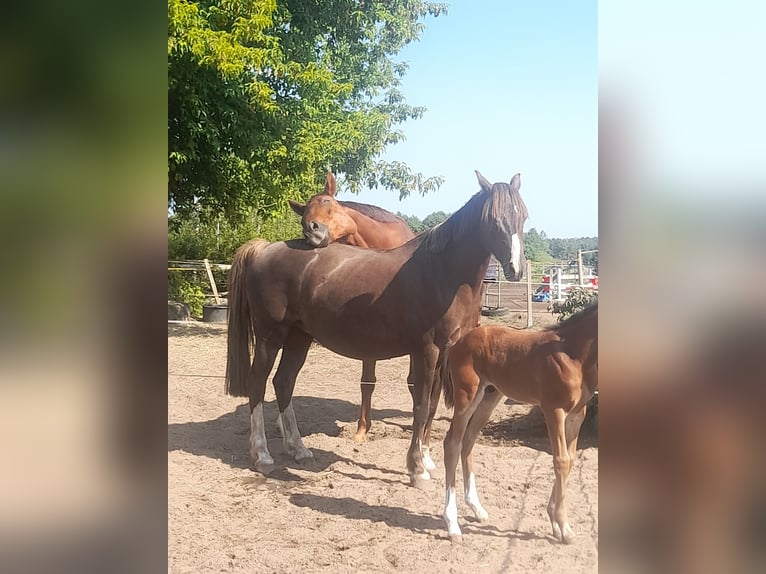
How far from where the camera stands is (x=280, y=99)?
7.76ft

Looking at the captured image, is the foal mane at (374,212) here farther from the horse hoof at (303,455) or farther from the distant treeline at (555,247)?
the horse hoof at (303,455)

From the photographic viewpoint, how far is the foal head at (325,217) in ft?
7.47

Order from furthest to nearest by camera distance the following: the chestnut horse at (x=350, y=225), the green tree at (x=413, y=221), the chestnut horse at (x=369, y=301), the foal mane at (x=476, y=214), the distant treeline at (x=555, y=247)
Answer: the chestnut horse at (x=350, y=225) < the green tree at (x=413, y=221) < the chestnut horse at (x=369, y=301) < the foal mane at (x=476, y=214) < the distant treeline at (x=555, y=247)

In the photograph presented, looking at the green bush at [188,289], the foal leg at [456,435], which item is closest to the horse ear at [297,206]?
the green bush at [188,289]

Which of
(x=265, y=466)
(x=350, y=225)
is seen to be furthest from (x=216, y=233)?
(x=265, y=466)

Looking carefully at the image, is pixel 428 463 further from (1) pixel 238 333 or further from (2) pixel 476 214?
(1) pixel 238 333

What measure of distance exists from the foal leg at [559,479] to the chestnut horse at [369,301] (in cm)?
44

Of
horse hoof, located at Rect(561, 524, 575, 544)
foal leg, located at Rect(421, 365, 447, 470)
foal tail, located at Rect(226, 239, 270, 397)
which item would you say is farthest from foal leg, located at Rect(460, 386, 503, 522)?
foal tail, located at Rect(226, 239, 270, 397)

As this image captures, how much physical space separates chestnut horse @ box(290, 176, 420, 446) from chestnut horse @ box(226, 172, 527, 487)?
4cm

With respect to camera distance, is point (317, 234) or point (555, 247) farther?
point (317, 234)

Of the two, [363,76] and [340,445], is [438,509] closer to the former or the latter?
[340,445]

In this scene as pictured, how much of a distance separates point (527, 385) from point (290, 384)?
1.15 meters
